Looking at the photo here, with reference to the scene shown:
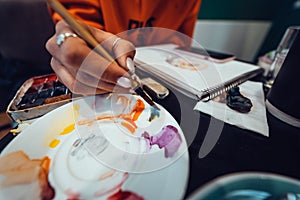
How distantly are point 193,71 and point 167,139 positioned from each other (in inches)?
7.5

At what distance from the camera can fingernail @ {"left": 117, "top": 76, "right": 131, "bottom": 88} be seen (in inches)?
11.4

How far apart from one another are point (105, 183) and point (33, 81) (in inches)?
8.9

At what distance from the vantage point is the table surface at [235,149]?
0.22 m

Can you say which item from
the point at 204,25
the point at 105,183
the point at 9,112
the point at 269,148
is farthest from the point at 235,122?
the point at 204,25

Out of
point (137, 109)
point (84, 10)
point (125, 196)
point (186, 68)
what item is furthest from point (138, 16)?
point (125, 196)

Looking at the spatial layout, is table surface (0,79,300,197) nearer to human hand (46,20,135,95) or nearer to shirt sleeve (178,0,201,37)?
human hand (46,20,135,95)

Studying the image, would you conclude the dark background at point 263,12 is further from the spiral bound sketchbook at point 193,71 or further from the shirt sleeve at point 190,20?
the spiral bound sketchbook at point 193,71

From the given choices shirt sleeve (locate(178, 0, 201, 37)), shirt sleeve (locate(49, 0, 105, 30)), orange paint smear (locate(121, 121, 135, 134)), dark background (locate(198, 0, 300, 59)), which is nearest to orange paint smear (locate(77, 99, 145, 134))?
orange paint smear (locate(121, 121, 135, 134))

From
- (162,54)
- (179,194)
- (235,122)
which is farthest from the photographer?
(162,54)

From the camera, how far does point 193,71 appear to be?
1.27 ft

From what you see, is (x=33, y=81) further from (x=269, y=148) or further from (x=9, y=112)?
(x=269, y=148)

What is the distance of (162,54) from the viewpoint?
1.53ft

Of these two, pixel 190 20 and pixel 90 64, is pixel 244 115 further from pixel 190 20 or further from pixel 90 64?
pixel 190 20

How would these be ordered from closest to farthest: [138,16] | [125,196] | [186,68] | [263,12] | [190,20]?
[125,196]
[186,68]
[138,16]
[190,20]
[263,12]
